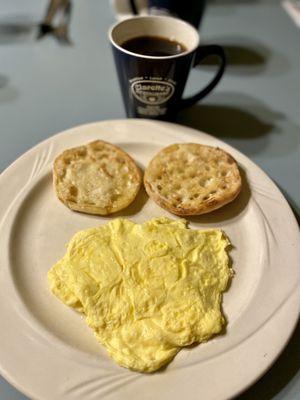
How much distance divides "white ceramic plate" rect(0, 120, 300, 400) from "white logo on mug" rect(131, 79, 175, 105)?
0.07 meters

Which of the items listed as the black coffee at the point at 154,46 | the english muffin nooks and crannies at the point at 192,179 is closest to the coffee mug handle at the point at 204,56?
the black coffee at the point at 154,46

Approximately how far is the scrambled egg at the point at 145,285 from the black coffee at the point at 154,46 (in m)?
0.50

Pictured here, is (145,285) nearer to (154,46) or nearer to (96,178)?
(96,178)

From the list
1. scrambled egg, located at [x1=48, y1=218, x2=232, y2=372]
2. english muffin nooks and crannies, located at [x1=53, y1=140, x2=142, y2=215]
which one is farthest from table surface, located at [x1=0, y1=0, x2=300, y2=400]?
scrambled egg, located at [x1=48, y1=218, x2=232, y2=372]

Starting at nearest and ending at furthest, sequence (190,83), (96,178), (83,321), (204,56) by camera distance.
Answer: (83,321)
(96,178)
(204,56)
(190,83)

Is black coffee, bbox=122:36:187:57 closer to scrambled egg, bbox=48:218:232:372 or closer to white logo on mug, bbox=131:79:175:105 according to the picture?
white logo on mug, bbox=131:79:175:105

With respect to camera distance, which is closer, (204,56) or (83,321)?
(83,321)

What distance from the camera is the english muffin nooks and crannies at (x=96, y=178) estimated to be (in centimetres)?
100

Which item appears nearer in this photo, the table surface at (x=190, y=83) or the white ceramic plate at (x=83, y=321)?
the white ceramic plate at (x=83, y=321)

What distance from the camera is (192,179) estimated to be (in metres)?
1.06

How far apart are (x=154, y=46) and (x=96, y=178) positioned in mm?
430

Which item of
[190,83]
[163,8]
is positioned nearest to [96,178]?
[190,83]

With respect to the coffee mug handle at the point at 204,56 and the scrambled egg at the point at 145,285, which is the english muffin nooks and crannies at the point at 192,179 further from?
the coffee mug handle at the point at 204,56

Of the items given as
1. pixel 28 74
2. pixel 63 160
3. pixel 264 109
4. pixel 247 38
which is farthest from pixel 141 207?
pixel 247 38
